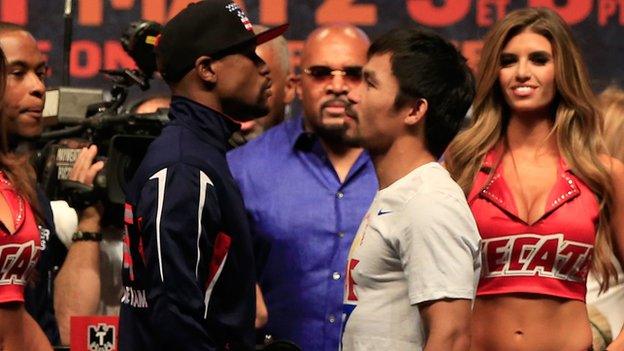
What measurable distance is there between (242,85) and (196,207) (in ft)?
1.27

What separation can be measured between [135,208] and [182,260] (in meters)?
0.22

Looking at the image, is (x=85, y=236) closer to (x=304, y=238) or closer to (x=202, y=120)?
(x=304, y=238)

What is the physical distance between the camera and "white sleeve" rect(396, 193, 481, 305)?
112 inches

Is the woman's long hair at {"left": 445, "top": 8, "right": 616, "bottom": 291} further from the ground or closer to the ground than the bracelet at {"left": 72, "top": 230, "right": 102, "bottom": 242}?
further from the ground

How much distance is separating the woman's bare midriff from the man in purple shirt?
22.5 inches

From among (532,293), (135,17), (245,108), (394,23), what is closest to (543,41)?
(532,293)

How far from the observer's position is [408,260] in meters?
2.90

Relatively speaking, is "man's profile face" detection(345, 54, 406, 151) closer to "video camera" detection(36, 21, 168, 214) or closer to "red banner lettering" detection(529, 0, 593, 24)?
"video camera" detection(36, 21, 168, 214)

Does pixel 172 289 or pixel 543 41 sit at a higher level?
pixel 543 41

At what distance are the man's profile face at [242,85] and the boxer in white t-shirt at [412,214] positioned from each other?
11.8 inches

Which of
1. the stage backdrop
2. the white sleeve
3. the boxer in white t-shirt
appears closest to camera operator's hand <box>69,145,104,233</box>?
the stage backdrop

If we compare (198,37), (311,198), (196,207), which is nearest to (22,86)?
(311,198)

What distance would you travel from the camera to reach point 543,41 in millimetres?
3877

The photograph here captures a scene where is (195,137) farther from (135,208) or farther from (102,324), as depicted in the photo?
(102,324)
